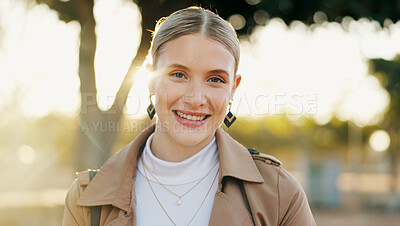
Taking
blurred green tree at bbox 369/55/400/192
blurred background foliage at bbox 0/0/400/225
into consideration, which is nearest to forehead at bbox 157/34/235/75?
blurred background foliage at bbox 0/0/400/225

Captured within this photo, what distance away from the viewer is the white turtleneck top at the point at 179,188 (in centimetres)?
242

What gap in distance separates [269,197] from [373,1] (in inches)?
108

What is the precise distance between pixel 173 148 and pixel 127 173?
302 millimetres

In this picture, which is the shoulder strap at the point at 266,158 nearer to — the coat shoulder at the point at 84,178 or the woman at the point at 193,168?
the woman at the point at 193,168

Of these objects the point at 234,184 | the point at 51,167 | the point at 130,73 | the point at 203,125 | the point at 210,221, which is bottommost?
the point at 51,167

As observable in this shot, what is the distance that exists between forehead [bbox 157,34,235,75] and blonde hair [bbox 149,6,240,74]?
0.09 ft

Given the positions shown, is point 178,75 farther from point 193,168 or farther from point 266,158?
point 266,158

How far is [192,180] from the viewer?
8.23 ft

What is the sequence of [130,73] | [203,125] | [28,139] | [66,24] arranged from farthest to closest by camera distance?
[28,139] < [66,24] < [130,73] < [203,125]

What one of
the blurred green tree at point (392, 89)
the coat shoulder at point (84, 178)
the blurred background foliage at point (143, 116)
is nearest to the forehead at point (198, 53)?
the coat shoulder at point (84, 178)

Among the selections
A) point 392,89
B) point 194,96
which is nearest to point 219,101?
point 194,96

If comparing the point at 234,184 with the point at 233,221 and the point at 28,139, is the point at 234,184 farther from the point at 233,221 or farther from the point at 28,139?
the point at 28,139

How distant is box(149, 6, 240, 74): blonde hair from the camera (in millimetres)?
2373

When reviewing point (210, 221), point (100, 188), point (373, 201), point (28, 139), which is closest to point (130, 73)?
point (100, 188)
